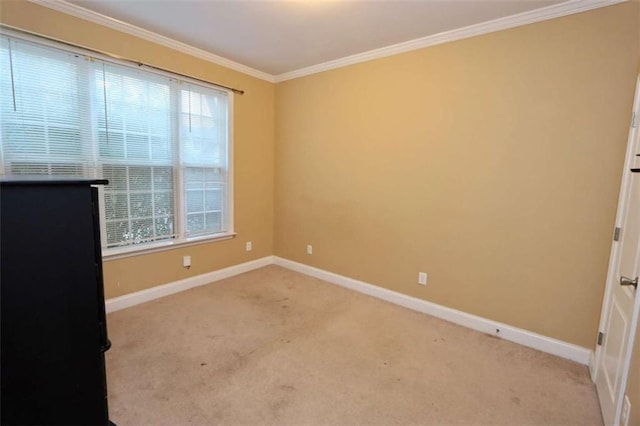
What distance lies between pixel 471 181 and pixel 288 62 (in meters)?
2.37

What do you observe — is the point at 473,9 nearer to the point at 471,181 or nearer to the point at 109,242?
the point at 471,181

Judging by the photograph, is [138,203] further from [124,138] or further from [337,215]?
[337,215]

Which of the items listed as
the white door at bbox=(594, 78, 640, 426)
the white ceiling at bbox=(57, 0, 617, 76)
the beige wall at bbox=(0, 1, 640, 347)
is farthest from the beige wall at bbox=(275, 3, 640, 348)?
the white ceiling at bbox=(57, 0, 617, 76)

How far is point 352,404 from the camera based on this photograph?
1.78 metres

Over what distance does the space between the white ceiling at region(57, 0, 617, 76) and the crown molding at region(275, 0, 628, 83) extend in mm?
22

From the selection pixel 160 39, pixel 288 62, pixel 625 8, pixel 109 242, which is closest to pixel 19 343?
pixel 109 242

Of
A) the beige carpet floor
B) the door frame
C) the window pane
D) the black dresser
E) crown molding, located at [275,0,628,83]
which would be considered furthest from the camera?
the window pane

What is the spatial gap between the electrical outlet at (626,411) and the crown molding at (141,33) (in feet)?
13.5

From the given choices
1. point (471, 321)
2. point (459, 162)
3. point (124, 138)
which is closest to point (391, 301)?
point (471, 321)

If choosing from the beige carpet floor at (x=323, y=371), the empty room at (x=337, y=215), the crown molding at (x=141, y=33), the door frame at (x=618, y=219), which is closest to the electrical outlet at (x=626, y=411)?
the empty room at (x=337, y=215)

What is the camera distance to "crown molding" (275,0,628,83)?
2070 mm

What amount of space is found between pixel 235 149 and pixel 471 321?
3.11m

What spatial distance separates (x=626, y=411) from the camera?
1.40m

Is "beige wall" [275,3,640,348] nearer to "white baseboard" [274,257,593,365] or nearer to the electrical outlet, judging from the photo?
"white baseboard" [274,257,593,365]
